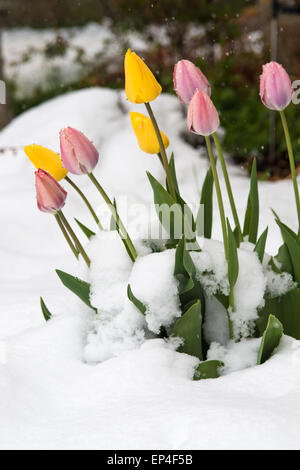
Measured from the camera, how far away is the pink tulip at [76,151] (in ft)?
3.15

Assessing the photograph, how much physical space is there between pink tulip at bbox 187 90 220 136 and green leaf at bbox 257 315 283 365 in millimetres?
318

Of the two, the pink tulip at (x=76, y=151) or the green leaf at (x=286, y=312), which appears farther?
the green leaf at (x=286, y=312)

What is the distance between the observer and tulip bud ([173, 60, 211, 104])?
978 millimetres

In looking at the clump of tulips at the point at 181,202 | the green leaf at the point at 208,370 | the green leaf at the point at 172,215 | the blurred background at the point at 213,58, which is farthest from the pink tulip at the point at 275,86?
the blurred background at the point at 213,58

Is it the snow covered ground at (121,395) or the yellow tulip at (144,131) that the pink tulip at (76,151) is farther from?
the snow covered ground at (121,395)

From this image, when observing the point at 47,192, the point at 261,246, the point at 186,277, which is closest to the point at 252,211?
the point at 261,246

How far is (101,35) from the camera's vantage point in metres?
6.03

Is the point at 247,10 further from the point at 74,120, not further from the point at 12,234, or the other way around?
the point at 12,234

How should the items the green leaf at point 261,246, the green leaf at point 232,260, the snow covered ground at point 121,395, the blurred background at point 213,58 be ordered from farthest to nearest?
the blurred background at point 213,58 → the green leaf at point 261,246 → the green leaf at point 232,260 → the snow covered ground at point 121,395

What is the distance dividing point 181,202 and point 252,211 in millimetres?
140

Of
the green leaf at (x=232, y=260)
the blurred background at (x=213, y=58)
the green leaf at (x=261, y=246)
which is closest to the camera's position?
the green leaf at (x=232, y=260)

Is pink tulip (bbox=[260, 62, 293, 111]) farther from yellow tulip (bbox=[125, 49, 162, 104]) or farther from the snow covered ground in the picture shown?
the snow covered ground

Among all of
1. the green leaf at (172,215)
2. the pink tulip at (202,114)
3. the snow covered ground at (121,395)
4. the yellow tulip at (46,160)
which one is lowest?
the snow covered ground at (121,395)
